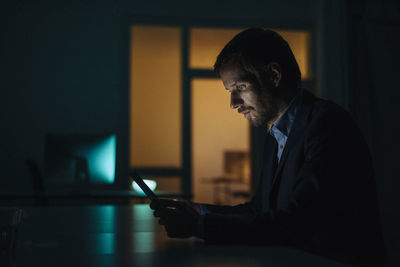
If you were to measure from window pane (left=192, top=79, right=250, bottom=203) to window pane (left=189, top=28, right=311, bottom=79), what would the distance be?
3.25 meters

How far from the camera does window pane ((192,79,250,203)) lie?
8781 mm

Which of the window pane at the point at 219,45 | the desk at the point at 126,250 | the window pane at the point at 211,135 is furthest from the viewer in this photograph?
the window pane at the point at 211,135

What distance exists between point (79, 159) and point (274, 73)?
216 cm

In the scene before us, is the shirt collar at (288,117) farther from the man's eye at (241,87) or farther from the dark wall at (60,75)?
the dark wall at (60,75)

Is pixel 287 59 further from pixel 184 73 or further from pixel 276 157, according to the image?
pixel 184 73

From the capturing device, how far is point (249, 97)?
1.54m

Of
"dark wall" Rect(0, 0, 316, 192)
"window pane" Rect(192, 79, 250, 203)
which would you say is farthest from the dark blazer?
"window pane" Rect(192, 79, 250, 203)

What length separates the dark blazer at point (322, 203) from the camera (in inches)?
40.3

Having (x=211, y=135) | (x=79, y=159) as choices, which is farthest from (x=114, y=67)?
(x=211, y=135)

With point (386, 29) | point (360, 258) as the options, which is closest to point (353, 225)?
point (360, 258)

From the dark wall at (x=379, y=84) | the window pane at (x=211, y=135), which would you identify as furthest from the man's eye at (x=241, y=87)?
the window pane at (x=211, y=135)

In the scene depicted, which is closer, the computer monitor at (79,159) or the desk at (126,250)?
the desk at (126,250)

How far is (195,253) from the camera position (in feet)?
3.03

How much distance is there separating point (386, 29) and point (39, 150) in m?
4.70
